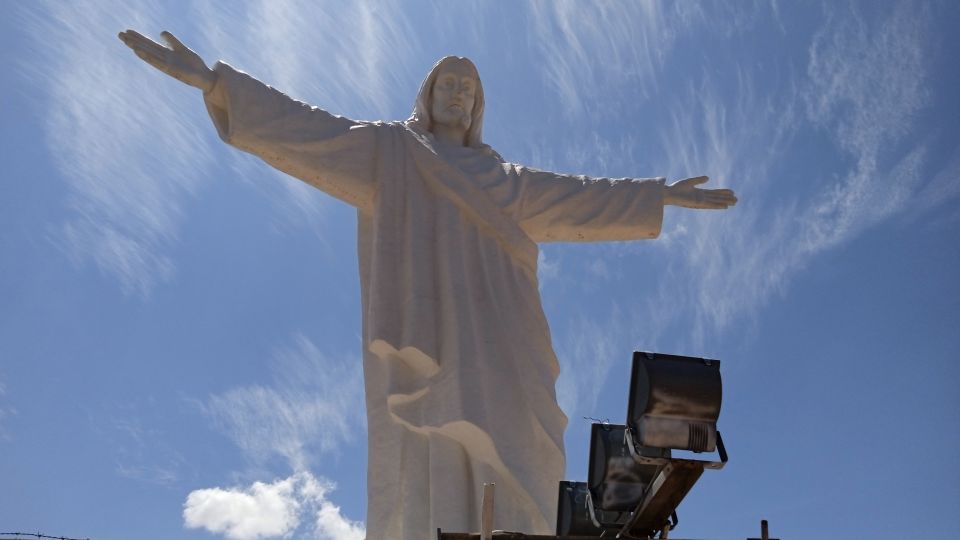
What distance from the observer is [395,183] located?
30.9ft

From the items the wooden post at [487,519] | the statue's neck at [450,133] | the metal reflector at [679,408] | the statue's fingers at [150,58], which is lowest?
the wooden post at [487,519]

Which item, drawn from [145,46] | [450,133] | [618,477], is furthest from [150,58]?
[618,477]

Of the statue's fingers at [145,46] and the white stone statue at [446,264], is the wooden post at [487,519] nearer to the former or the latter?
the white stone statue at [446,264]

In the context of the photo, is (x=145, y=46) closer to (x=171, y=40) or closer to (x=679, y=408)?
(x=171, y=40)

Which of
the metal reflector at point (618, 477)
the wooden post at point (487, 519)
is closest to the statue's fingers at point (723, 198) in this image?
the metal reflector at point (618, 477)

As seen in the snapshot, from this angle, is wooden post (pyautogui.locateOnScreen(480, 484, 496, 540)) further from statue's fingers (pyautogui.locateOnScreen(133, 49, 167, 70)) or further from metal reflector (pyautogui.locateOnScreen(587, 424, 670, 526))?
statue's fingers (pyautogui.locateOnScreen(133, 49, 167, 70))

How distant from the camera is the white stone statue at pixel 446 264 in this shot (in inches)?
325

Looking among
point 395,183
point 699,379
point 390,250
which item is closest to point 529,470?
point 390,250

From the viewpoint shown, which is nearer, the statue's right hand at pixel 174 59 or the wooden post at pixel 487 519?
the wooden post at pixel 487 519

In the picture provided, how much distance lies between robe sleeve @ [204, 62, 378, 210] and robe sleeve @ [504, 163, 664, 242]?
137cm

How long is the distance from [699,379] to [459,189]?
495 cm

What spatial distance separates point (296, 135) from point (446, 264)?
1.60 metres

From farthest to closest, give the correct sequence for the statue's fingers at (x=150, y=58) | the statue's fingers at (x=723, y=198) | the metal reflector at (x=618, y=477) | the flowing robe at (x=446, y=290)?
1. the statue's fingers at (x=723, y=198)
2. the statue's fingers at (x=150, y=58)
3. the flowing robe at (x=446, y=290)
4. the metal reflector at (x=618, y=477)

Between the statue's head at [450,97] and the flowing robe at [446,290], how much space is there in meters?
0.31
